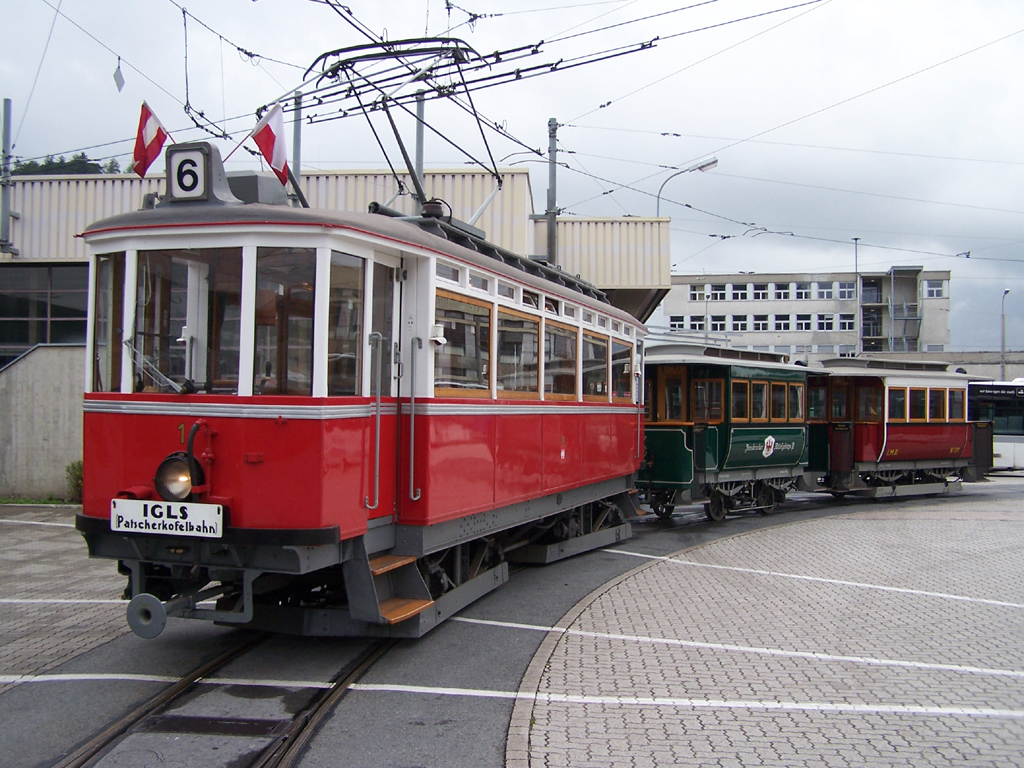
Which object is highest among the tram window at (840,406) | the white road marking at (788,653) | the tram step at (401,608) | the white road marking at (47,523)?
the tram window at (840,406)

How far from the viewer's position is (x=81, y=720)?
497 centimetres

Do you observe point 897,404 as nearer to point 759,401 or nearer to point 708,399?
point 759,401

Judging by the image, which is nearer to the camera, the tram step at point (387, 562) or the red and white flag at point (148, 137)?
the tram step at point (387, 562)

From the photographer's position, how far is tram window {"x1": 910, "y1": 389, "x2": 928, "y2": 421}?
1922cm

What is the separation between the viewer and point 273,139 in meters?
6.38

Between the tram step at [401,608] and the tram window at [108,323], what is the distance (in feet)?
7.70

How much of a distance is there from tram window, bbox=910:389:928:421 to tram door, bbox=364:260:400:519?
636 inches

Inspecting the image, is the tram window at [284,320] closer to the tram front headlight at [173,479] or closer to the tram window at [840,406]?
the tram front headlight at [173,479]

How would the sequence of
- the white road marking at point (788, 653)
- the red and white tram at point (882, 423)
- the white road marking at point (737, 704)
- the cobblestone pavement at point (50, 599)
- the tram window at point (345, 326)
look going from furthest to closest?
the red and white tram at point (882, 423) → the cobblestone pavement at point (50, 599) → the white road marking at point (788, 653) → the tram window at point (345, 326) → the white road marking at point (737, 704)

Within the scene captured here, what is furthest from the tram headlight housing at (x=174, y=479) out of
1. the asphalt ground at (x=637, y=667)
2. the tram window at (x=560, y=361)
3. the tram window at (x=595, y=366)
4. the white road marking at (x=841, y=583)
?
the white road marking at (x=841, y=583)

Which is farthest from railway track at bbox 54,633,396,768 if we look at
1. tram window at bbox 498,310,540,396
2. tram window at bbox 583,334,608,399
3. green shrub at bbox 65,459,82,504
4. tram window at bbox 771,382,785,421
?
tram window at bbox 771,382,785,421

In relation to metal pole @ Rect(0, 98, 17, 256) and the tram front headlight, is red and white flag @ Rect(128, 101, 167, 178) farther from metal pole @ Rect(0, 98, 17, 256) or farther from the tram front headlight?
metal pole @ Rect(0, 98, 17, 256)

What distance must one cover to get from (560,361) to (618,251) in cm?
1049

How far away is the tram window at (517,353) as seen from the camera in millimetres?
7566
